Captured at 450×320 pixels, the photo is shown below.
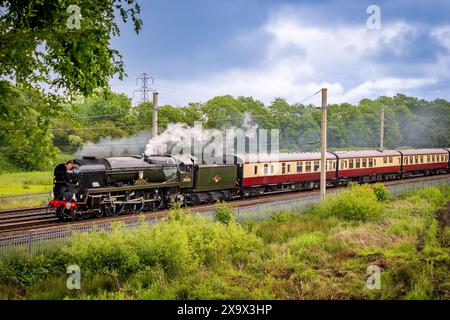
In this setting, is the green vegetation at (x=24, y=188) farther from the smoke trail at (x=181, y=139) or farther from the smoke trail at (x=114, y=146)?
the smoke trail at (x=181, y=139)

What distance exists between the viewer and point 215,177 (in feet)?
89.4

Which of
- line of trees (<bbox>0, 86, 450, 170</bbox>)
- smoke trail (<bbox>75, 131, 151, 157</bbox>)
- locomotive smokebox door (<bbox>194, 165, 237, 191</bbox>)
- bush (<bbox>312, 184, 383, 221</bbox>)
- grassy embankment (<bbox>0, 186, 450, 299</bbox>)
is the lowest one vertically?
grassy embankment (<bbox>0, 186, 450, 299</bbox>)

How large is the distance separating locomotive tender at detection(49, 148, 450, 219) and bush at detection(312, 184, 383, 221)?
6477mm

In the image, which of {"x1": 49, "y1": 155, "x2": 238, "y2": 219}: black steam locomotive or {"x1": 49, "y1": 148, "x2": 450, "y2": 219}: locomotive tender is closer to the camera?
{"x1": 49, "y1": 155, "x2": 238, "y2": 219}: black steam locomotive

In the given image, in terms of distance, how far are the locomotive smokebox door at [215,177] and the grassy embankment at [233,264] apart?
675 centimetres

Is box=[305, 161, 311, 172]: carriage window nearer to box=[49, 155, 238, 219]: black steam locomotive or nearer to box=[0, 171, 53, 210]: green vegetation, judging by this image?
box=[49, 155, 238, 219]: black steam locomotive

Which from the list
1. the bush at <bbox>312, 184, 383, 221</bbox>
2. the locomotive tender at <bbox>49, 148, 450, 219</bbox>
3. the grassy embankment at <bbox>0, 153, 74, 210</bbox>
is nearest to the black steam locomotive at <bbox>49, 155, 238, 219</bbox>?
the locomotive tender at <bbox>49, 148, 450, 219</bbox>

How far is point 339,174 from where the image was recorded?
35.7 metres

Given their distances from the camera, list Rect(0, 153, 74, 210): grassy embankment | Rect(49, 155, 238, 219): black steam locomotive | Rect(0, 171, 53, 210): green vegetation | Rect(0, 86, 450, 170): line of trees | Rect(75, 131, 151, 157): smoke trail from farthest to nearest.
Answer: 1. Rect(75, 131, 151, 157): smoke trail
2. Rect(0, 153, 74, 210): grassy embankment
3. Rect(0, 171, 53, 210): green vegetation
4. Rect(49, 155, 238, 219): black steam locomotive
5. Rect(0, 86, 450, 170): line of trees

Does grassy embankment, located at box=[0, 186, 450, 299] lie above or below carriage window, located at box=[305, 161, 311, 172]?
below

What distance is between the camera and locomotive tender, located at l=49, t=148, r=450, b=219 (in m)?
21.0

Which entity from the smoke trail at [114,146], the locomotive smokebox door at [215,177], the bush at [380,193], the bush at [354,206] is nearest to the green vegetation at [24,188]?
the smoke trail at [114,146]
